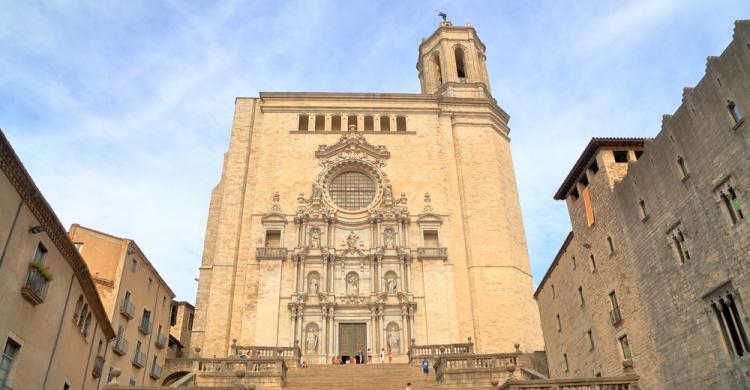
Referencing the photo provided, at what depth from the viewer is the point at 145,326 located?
24969 millimetres

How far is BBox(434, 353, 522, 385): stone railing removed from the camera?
56.9 feet

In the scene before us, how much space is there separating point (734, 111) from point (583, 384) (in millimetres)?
7318

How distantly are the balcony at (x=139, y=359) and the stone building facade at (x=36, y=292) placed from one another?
6.69 meters

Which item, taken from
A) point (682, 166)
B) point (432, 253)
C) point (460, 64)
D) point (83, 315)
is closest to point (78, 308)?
point (83, 315)

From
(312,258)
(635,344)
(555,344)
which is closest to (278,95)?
(312,258)

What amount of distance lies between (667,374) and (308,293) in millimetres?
17829

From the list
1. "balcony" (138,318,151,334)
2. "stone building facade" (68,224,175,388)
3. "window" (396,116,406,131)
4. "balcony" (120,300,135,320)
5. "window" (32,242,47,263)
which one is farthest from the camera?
"window" (396,116,406,131)

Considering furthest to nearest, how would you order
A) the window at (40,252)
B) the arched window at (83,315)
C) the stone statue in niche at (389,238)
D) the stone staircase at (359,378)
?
the stone statue in niche at (389,238)
the stone staircase at (359,378)
the arched window at (83,315)
the window at (40,252)

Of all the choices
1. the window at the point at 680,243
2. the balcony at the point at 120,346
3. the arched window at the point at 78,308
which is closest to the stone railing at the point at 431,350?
the window at the point at 680,243

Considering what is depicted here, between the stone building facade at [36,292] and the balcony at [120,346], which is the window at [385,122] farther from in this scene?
the stone building facade at [36,292]

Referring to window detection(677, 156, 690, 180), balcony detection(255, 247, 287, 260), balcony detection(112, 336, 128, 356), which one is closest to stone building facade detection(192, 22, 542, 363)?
balcony detection(255, 247, 287, 260)

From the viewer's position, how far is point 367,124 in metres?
36.1

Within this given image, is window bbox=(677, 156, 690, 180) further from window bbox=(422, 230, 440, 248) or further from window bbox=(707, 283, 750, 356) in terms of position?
window bbox=(422, 230, 440, 248)

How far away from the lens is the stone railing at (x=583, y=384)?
42.3 feet
